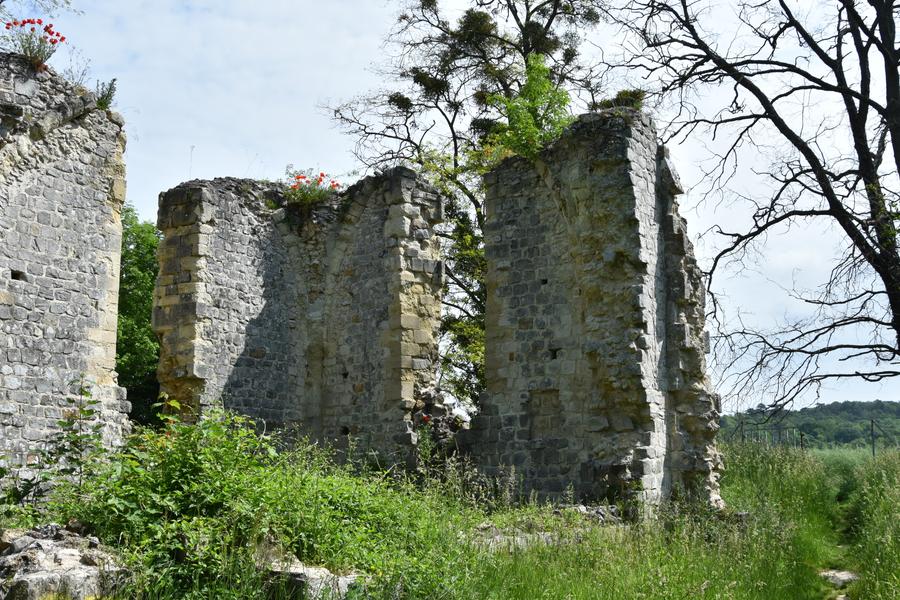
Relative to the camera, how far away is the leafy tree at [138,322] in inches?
A: 910

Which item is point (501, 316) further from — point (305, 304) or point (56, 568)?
point (56, 568)

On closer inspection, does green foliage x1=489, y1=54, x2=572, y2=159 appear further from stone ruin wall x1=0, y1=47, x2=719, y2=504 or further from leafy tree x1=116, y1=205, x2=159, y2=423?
leafy tree x1=116, y1=205, x2=159, y2=423

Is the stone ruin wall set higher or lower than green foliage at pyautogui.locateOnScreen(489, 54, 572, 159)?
lower

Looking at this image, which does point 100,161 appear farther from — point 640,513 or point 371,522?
point 640,513

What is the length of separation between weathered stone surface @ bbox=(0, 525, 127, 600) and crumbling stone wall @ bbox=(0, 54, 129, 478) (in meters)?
4.39

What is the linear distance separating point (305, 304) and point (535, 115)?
15.5 ft

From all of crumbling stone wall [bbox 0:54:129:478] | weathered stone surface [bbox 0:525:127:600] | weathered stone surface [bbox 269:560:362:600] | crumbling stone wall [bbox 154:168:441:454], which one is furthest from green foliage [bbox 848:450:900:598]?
crumbling stone wall [bbox 0:54:129:478]

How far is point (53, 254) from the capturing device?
1073cm

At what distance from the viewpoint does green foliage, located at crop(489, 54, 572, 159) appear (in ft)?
41.4

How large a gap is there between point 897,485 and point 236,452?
26.8 ft

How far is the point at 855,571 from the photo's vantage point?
33.8 ft

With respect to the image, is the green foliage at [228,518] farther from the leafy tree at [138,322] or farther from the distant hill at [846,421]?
the distant hill at [846,421]

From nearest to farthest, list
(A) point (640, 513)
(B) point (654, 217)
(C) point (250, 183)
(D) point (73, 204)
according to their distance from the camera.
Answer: (A) point (640, 513), (D) point (73, 204), (B) point (654, 217), (C) point (250, 183)

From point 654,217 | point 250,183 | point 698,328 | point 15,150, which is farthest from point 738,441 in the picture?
point 15,150
